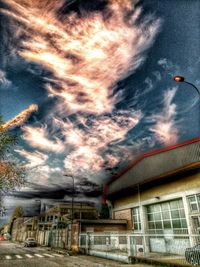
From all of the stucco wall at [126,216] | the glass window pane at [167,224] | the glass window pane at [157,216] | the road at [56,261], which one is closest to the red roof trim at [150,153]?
the stucco wall at [126,216]

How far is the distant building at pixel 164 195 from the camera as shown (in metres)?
17.0

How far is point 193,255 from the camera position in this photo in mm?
11477

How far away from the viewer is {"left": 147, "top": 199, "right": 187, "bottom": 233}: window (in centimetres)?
1859

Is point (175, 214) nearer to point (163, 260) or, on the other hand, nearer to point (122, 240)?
point (122, 240)

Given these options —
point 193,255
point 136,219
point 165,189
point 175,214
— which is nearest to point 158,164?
point 165,189

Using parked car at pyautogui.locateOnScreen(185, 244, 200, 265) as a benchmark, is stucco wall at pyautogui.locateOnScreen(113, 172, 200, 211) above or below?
above

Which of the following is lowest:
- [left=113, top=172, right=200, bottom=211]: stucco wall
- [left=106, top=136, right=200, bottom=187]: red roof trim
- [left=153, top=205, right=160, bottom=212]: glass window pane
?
[left=153, top=205, right=160, bottom=212]: glass window pane

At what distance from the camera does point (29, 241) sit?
42.2m

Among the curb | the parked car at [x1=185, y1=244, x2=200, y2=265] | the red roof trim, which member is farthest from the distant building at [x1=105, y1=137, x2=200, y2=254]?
the curb

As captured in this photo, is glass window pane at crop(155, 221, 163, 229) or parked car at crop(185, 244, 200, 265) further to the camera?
glass window pane at crop(155, 221, 163, 229)

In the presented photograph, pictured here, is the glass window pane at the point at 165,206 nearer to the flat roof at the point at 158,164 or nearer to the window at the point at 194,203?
the flat roof at the point at 158,164

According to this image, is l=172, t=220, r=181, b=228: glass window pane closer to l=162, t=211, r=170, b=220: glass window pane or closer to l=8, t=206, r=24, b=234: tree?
l=162, t=211, r=170, b=220: glass window pane

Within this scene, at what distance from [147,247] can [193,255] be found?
455 cm

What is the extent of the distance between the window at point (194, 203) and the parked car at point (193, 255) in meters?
5.79
